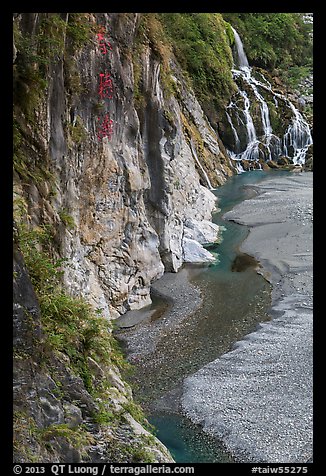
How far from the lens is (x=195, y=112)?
34.7 metres

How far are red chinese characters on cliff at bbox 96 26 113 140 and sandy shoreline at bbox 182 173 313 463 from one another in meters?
7.39

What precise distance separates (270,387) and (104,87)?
950 centimetres

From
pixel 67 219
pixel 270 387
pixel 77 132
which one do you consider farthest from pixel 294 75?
pixel 270 387

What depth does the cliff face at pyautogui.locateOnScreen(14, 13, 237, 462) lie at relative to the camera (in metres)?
6.09

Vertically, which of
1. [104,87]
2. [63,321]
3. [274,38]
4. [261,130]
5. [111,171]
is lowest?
[63,321]

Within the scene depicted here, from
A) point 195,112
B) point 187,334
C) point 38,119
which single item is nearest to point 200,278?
point 187,334

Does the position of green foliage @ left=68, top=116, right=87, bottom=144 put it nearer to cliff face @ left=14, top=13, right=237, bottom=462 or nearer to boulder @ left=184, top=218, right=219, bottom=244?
cliff face @ left=14, top=13, right=237, bottom=462

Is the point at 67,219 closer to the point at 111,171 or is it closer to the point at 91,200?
the point at 91,200

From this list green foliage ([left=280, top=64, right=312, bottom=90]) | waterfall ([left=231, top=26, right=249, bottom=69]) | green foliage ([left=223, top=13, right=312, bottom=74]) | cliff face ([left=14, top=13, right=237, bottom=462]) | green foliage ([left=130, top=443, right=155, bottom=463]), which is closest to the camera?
cliff face ([left=14, top=13, right=237, bottom=462])

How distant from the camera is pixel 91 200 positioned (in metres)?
14.2

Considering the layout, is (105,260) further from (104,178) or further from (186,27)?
(186,27)

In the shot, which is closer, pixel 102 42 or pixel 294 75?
pixel 102 42

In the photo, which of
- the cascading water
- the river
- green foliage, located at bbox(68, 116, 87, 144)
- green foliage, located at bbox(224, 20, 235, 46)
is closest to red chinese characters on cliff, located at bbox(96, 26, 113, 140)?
green foliage, located at bbox(68, 116, 87, 144)

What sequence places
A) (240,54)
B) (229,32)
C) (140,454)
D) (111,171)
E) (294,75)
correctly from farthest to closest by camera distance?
(294,75), (240,54), (229,32), (111,171), (140,454)
